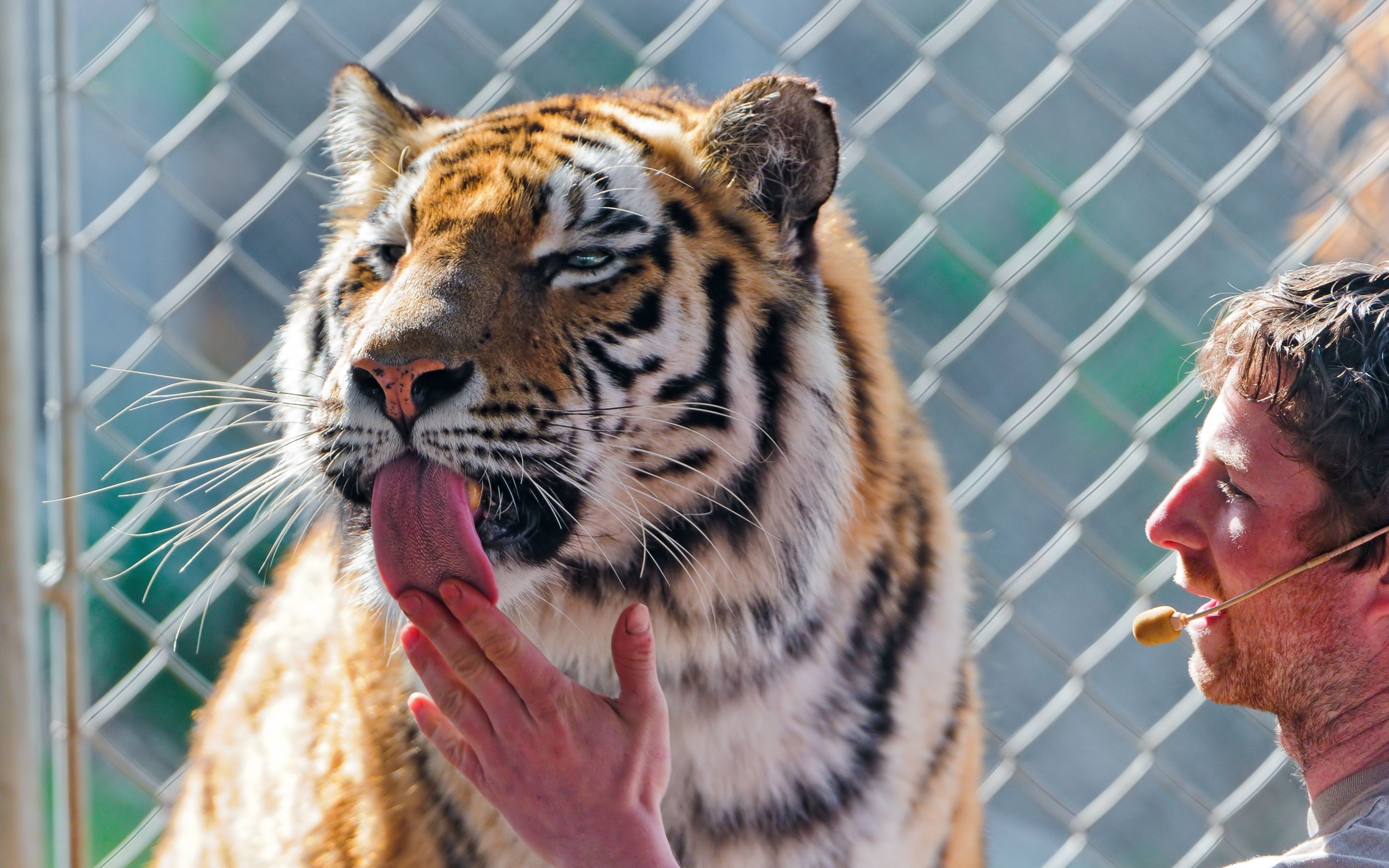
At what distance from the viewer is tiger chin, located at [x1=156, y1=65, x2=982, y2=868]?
1055 mm

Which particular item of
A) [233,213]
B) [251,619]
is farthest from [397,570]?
[233,213]

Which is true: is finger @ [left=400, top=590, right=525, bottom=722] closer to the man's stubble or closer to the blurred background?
the man's stubble

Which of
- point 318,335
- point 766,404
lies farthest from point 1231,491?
point 318,335

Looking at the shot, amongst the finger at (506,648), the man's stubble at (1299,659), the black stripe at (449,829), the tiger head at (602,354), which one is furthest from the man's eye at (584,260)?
the man's stubble at (1299,659)

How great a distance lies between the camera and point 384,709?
4.05ft

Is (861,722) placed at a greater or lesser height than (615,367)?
lesser

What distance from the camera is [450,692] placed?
0.92 metres

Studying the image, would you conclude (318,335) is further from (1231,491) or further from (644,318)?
(1231,491)

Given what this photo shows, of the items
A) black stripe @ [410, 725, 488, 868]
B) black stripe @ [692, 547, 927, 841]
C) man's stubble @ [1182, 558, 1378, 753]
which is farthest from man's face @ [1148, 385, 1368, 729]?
black stripe @ [410, 725, 488, 868]

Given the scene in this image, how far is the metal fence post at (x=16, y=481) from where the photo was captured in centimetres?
134

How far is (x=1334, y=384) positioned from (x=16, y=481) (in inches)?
52.5

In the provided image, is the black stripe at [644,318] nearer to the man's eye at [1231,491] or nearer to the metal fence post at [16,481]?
the man's eye at [1231,491]

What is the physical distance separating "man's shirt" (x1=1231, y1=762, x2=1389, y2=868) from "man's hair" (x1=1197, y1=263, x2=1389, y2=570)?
0.17 meters

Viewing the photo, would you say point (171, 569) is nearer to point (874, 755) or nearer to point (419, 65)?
point (419, 65)
